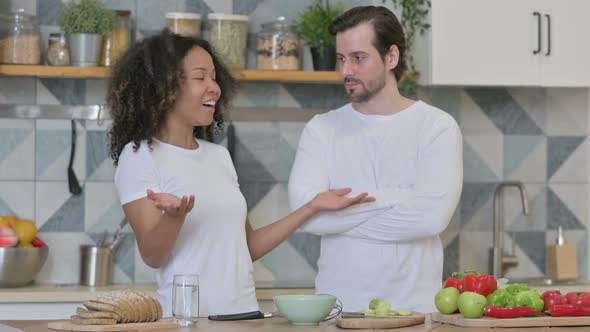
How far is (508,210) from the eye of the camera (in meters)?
4.25

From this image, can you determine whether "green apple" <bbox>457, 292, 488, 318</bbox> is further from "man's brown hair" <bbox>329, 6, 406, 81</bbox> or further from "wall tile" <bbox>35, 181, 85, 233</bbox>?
"wall tile" <bbox>35, 181, 85, 233</bbox>

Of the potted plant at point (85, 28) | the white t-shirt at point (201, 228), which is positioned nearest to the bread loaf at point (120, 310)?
the white t-shirt at point (201, 228)

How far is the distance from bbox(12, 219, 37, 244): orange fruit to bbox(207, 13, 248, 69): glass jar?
98 centimetres

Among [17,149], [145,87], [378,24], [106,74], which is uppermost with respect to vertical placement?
[378,24]

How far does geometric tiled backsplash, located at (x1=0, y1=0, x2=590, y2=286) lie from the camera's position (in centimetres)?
396

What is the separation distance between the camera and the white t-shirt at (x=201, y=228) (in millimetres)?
2525

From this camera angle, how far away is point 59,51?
12.5ft

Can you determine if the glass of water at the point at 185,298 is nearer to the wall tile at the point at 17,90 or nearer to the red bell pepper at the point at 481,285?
the red bell pepper at the point at 481,285

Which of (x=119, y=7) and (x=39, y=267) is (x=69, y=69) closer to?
(x=119, y=7)

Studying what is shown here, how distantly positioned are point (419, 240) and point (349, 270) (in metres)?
0.22

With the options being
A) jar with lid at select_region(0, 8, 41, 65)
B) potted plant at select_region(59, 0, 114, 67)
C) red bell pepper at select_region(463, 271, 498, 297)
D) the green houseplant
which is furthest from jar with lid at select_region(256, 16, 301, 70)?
red bell pepper at select_region(463, 271, 498, 297)

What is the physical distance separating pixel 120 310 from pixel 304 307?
39cm

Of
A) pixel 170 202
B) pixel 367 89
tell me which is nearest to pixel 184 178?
pixel 170 202

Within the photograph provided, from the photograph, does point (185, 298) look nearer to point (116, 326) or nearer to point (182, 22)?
point (116, 326)
